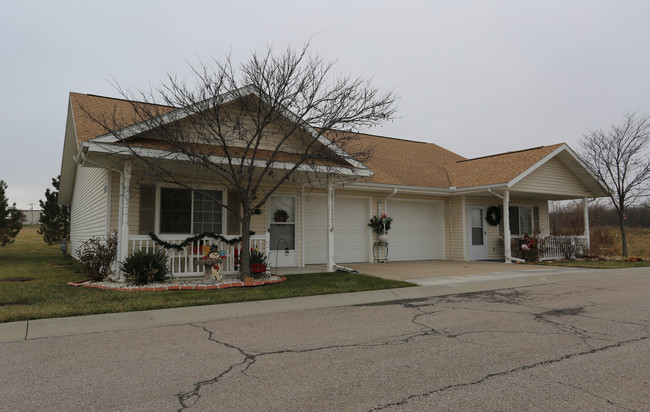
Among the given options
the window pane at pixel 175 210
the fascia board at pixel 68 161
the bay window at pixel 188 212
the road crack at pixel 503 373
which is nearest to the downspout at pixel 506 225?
the bay window at pixel 188 212

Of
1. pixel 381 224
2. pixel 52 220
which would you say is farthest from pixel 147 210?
pixel 52 220

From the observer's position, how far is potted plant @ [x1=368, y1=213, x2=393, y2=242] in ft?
48.5

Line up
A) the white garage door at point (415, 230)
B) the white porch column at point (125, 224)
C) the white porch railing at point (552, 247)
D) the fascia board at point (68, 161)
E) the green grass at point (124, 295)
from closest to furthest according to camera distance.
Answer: the green grass at point (124, 295), the white porch column at point (125, 224), the fascia board at point (68, 161), the white garage door at point (415, 230), the white porch railing at point (552, 247)

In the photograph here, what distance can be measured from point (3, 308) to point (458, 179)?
576 inches

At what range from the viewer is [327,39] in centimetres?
1031

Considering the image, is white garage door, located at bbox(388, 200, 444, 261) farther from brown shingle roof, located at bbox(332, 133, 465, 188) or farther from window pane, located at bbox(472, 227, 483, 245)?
window pane, located at bbox(472, 227, 483, 245)

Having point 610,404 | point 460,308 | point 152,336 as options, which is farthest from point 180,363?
point 460,308

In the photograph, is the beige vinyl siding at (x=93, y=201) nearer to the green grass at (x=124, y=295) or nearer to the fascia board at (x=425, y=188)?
the green grass at (x=124, y=295)

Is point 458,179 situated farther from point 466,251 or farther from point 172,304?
point 172,304

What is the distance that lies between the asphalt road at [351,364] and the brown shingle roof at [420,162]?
21.0 feet

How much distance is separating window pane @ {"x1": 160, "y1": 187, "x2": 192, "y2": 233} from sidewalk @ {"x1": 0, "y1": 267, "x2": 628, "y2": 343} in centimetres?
412

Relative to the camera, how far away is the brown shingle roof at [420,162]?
12.5 m

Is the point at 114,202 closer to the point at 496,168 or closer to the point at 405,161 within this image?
the point at 405,161

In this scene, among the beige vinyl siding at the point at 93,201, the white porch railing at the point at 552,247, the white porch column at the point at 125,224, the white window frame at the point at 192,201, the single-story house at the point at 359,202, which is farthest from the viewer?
the white porch railing at the point at 552,247
